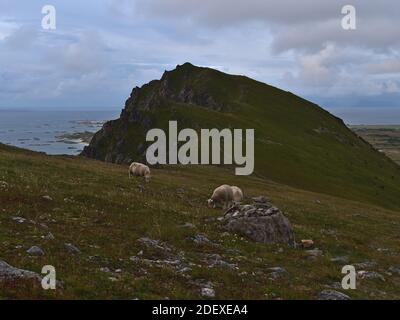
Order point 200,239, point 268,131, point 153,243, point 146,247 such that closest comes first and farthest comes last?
point 146,247 → point 153,243 → point 200,239 → point 268,131

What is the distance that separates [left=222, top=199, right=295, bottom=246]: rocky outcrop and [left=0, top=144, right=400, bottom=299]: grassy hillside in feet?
2.93

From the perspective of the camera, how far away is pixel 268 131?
117 metres

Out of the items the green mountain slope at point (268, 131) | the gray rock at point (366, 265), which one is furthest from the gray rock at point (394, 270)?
the green mountain slope at point (268, 131)

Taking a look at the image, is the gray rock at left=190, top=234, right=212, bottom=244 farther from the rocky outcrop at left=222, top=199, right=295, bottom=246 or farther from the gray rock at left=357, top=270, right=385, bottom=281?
the gray rock at left=357, top=270, right=385, bottom=281

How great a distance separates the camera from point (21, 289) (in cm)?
1350

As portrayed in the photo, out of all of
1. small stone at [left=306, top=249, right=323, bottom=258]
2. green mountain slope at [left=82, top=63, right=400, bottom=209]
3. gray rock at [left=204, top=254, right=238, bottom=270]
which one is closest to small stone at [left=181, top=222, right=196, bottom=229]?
gray rock at [left=204, top=254, right=238, bottom=270]

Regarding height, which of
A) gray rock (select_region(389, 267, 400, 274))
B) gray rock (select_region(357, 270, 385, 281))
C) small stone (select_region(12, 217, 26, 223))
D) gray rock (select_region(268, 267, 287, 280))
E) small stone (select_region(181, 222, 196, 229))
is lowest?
gray rock (select_region(389, 267, 400, 274))

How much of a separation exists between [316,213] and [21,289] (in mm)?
31637

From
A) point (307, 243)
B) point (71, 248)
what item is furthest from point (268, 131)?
point (71, 248)

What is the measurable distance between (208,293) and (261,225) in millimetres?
10627

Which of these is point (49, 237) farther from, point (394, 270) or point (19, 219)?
point (394, 270)

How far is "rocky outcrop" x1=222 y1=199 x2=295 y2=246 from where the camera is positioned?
Answer: 25.8 m
